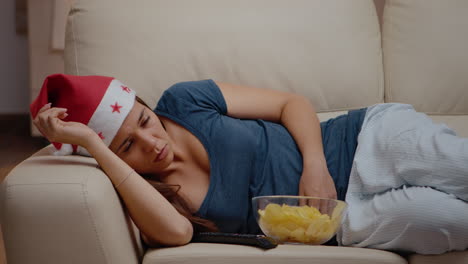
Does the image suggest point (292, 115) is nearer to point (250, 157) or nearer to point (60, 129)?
point (250, 157)

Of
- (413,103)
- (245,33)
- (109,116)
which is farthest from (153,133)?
(413,103)

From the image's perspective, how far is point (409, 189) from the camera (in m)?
1.38

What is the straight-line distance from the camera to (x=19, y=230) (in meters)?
1.24

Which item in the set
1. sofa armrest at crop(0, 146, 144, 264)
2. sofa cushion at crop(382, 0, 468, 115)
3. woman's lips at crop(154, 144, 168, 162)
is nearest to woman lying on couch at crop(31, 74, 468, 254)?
woman's lips at crop(154, 144, 168, 162)

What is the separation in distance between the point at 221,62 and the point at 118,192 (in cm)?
65

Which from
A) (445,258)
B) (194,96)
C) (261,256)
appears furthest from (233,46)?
(445,258)

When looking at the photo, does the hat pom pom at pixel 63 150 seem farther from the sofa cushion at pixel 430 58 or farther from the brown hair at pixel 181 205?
the sofa cushion at pixel 430 58

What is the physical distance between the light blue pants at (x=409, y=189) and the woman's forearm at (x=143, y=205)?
38 cm

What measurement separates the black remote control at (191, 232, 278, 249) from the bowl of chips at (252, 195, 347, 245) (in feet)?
0.15

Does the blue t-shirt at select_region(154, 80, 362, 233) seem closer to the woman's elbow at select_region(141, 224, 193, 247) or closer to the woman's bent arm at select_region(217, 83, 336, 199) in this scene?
the woman's bent arm at select_region(217, 83, 336, 199)

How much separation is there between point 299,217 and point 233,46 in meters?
0.72

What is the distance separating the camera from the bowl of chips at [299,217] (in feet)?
4.43

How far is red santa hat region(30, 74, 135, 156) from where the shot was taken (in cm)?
147

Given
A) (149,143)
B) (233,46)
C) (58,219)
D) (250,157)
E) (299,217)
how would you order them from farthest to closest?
(233,46) → (250,157) → (149,143) → (299,217) → (58,219)
